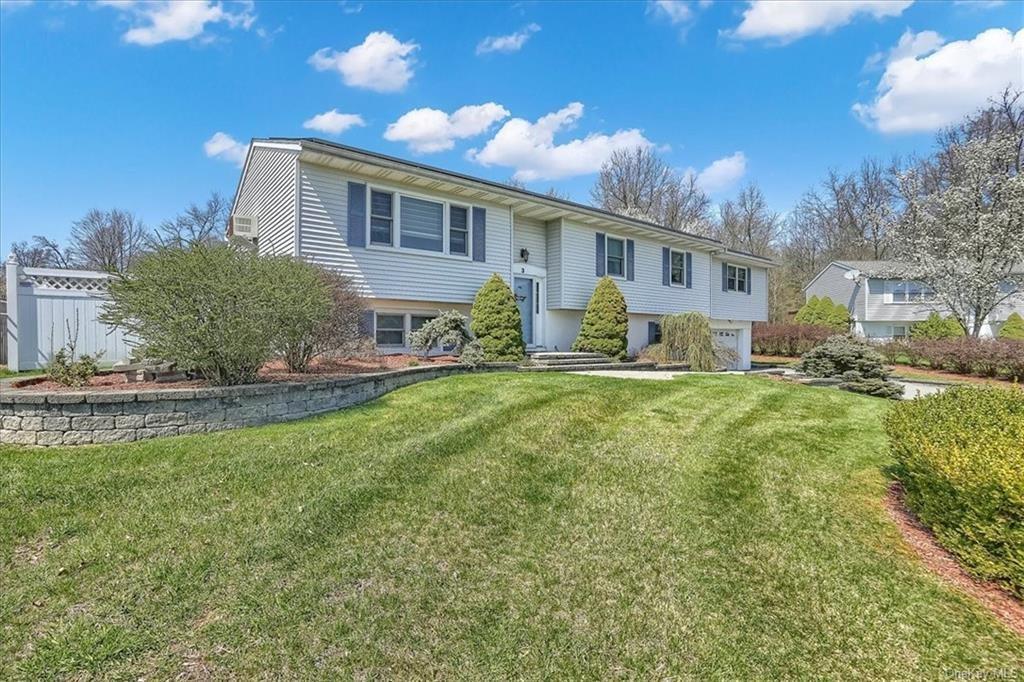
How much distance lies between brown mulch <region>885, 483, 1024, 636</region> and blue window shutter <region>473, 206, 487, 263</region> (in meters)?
9.75

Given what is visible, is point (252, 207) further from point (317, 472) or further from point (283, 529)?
point (283, 529)

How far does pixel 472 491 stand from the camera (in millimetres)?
4098

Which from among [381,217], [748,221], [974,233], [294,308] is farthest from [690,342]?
[748,221]

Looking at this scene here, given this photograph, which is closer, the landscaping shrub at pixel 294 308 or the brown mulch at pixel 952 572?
the brown mulch at pixel 952 572

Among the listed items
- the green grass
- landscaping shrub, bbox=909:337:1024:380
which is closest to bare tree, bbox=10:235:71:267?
the green grass

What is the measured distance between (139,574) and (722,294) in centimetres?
2034

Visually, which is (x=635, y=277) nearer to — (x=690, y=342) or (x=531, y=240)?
(x=690, y=342)

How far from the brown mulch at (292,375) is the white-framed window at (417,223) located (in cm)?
265

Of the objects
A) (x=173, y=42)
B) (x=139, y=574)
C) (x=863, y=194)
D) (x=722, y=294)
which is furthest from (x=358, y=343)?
(x=863, y=194)

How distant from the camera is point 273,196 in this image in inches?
436

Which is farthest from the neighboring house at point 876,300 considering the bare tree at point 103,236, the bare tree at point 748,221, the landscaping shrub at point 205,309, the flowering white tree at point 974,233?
the bare tree at point 103,236

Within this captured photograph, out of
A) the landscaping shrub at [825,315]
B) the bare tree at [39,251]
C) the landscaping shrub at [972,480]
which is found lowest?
the landscaping shrub at [972,480]

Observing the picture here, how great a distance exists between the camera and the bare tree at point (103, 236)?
39.0 m

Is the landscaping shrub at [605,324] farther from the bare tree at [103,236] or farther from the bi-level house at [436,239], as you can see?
the bare tree at [103,236]
